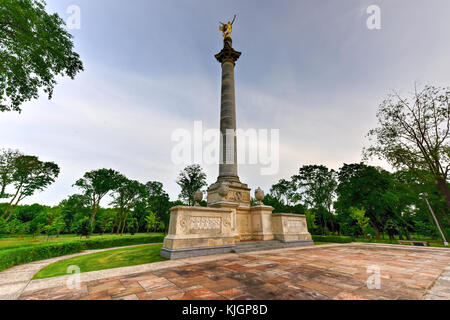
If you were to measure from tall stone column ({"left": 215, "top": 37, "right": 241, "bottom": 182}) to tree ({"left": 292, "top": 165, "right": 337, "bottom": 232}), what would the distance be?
32503 millimetres

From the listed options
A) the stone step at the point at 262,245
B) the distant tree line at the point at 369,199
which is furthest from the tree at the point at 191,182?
the stone step at the point at 262,245

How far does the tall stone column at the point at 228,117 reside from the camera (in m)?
14.8

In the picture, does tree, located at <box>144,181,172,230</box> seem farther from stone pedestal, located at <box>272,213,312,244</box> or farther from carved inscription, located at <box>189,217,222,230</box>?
carved inscription, located at <box>189,217,222,230</box>

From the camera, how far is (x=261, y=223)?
12758 mm

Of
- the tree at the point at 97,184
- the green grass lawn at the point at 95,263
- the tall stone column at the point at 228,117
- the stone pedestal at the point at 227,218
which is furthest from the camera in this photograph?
the tree at the point at 97,184

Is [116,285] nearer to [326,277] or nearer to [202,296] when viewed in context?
[202,296]

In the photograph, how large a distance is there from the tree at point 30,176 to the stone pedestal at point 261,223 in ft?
121

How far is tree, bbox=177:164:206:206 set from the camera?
1563 inches

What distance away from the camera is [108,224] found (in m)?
44.6

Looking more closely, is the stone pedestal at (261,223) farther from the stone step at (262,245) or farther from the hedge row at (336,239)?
the hedge row at (336,239)

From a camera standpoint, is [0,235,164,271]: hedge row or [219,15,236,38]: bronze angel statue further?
[219,15,236,38]: bronze angel statue

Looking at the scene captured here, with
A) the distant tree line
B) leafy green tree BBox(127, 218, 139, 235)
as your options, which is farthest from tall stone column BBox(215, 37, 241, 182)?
leafy green tree BBox(127, 218, 139, 235)

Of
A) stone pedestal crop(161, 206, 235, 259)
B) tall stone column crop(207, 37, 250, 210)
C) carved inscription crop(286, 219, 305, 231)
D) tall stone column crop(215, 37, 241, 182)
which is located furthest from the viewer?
tall stone column crop(215, 37, 241, 182)

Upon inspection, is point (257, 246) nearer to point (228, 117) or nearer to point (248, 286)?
point (248, 286)
